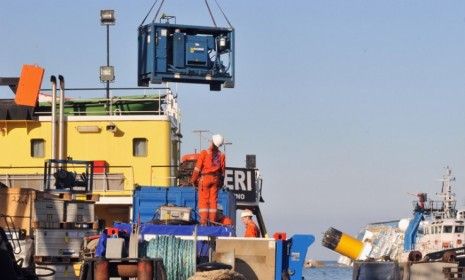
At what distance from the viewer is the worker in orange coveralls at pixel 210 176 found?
24547 millimetres

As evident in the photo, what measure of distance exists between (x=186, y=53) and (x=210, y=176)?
10.2 metres

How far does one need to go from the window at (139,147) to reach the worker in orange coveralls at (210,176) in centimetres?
913

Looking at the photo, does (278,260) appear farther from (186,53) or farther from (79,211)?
(186,53)

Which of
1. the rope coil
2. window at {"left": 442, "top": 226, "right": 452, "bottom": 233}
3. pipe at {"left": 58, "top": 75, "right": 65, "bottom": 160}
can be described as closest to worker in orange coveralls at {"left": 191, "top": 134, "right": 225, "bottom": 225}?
the rope coil

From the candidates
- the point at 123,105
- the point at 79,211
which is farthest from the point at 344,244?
the point at 79,211

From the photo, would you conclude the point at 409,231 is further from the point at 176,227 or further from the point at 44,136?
the point at 176,227

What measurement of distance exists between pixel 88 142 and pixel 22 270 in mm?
16277

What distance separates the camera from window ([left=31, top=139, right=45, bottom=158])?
34.3 meters

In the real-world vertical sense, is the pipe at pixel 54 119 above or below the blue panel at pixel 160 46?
below

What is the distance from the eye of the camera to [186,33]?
34812mm

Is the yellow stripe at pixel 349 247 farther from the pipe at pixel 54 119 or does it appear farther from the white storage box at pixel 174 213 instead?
the white storage box at pixel 174 213

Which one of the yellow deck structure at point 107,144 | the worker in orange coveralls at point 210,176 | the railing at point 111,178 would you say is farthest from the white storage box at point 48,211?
the yellow deck structure at point 107,144

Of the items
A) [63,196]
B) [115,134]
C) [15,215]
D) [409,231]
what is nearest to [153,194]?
[63,196]

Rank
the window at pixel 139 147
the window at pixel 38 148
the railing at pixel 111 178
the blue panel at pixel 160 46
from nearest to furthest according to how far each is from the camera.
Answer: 1. the railing at pixel 111 178
2. the window at pixel 139 147
3. the window at pixel 38 148
4. the blue panel at pixel 160 46
